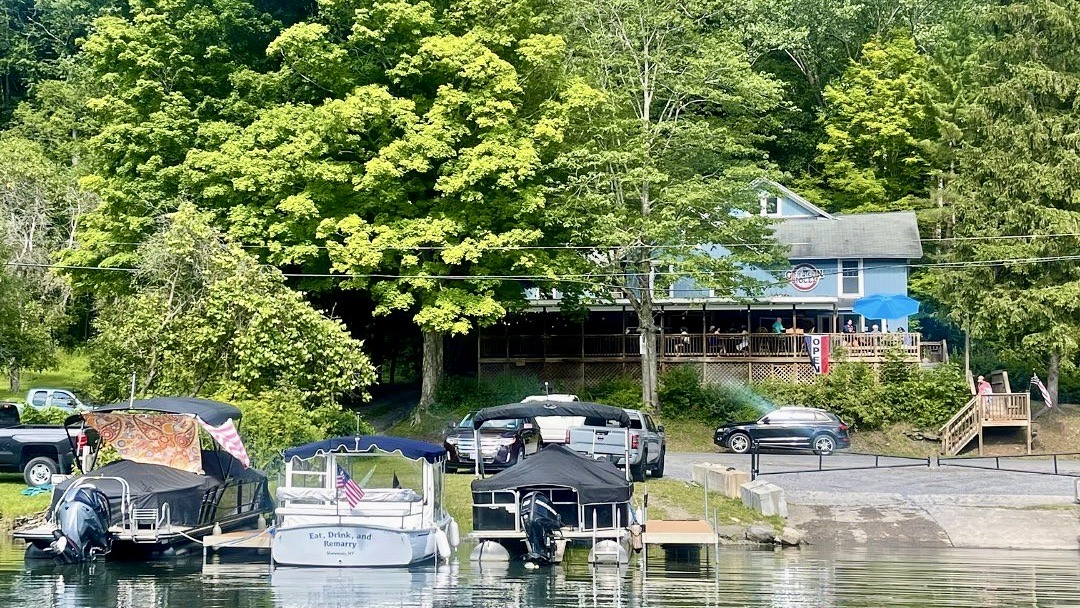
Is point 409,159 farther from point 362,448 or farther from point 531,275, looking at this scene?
point 362,448

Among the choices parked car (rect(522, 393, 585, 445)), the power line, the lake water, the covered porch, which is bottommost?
the lake water

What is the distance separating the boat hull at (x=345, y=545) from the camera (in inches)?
923

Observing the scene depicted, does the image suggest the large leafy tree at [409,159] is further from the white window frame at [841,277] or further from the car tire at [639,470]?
the white window frame at [841,277]

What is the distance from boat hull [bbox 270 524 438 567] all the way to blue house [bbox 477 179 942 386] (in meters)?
25.9

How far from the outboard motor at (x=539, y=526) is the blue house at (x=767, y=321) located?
2442cm

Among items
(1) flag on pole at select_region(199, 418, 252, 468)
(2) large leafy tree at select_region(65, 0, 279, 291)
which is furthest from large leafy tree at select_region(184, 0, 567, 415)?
(1) flag on pole at select_region(199, 418, 252, 468)

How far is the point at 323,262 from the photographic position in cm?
4494

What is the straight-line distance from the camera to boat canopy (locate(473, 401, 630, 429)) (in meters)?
30.2

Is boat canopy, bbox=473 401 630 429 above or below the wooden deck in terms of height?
below

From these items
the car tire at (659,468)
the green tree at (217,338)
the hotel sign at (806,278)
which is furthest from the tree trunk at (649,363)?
the green tree at (217,338)

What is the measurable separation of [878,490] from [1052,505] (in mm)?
4165

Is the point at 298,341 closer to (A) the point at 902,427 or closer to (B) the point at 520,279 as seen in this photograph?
(B) the point at 520,279

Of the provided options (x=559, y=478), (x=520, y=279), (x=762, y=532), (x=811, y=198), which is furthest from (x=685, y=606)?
(x=811, y=198)

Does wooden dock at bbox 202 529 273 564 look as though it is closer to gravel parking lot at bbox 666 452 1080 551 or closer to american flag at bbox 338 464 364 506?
american flag at bbox 338 464 364 506
